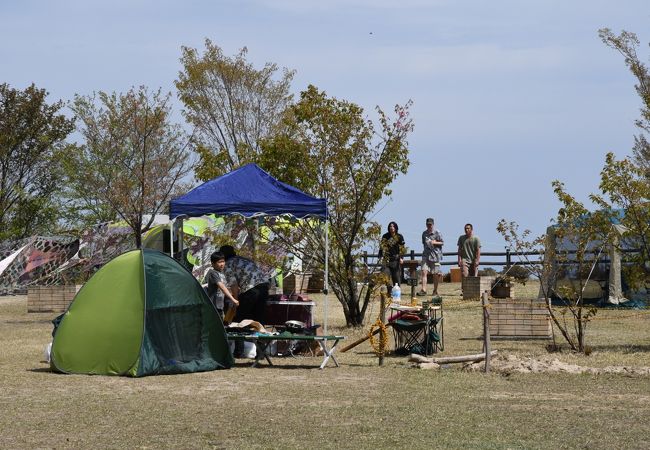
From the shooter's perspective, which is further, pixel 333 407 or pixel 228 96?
pixel 228 96

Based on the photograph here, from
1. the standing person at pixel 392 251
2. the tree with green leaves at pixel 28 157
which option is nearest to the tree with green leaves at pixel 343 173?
the standing person at pixel 392 251

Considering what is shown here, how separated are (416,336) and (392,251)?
784 cm

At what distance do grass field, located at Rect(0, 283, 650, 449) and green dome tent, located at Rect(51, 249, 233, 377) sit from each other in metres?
0.30

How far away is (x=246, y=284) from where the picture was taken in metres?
16.8

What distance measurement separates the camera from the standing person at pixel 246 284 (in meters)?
16.8

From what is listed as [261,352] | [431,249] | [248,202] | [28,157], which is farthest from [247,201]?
[28,157]

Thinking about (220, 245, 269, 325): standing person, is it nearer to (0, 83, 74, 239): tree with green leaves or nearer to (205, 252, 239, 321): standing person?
(205, 252, 239, 321): standing person

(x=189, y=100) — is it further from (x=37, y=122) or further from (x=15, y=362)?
(x=15, y=362)

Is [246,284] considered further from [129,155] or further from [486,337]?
[129,155]

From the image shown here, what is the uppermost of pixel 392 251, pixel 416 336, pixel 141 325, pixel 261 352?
pixel 392 251

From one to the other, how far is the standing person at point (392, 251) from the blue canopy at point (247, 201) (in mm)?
4283

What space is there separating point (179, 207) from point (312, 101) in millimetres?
4461

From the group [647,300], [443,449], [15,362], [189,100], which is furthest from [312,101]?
[189,100]

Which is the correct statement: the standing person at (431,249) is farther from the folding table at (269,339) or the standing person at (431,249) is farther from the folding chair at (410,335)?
the folding table at (269,339)
